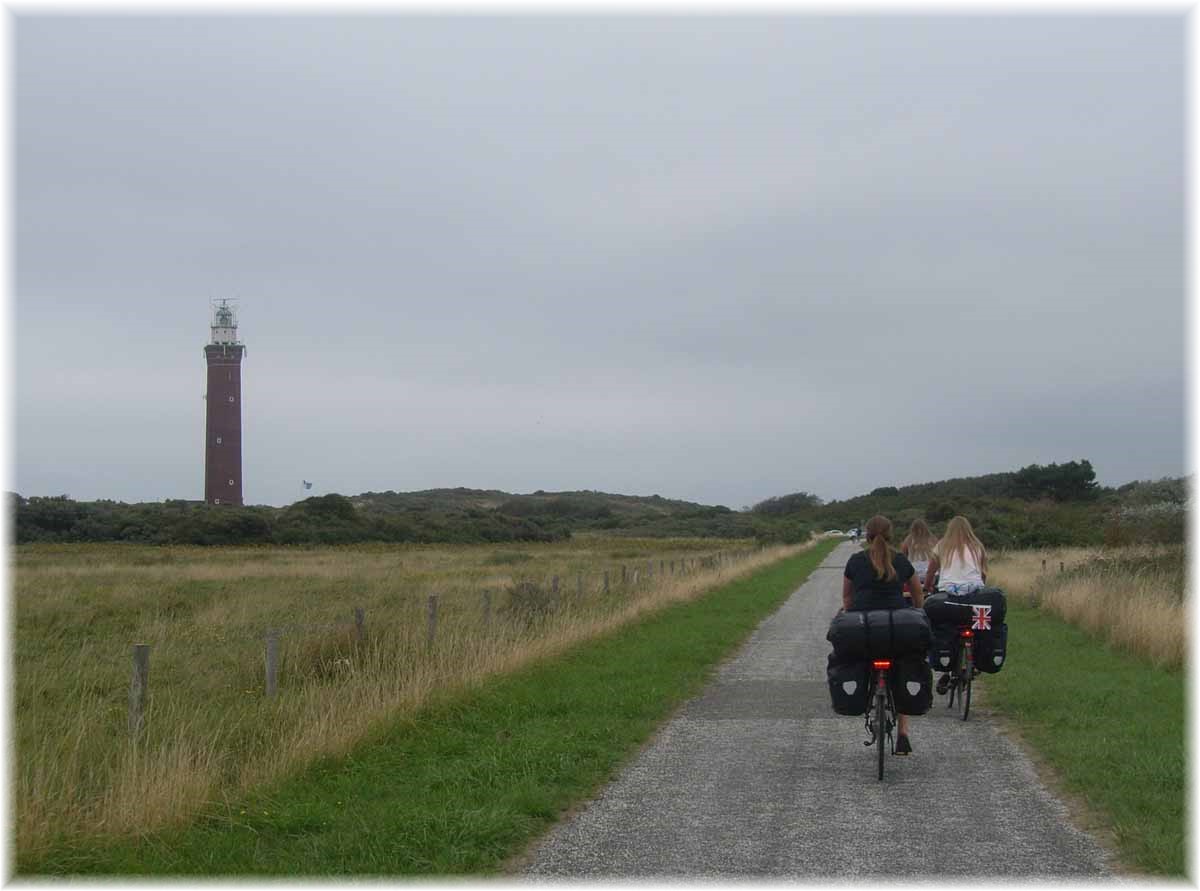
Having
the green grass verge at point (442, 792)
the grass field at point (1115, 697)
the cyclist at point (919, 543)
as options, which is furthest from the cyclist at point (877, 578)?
the cyclist at point (919, 543)

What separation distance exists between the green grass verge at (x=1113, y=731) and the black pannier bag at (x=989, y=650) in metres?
0.55

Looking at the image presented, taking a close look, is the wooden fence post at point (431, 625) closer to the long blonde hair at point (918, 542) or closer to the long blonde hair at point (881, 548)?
the long blonde hair at point (918, 542)

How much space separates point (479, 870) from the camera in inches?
239

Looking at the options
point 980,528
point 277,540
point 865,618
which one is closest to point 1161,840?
point 865,618

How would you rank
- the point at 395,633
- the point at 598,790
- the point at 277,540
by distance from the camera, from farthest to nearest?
the point at 277,540 < the point at 395,633 < the point at 598,790

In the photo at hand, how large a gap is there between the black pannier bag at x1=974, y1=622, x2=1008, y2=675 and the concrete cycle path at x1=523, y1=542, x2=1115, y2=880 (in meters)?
0.54

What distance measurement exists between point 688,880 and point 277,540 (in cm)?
7727

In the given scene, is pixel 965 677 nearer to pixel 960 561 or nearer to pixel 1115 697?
pixel 960 561

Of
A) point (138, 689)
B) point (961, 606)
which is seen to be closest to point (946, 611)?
point (961, 606)

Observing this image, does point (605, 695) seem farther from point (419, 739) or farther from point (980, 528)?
point (980, 528)

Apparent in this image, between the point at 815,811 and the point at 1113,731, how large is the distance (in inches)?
147

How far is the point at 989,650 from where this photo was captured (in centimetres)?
1069

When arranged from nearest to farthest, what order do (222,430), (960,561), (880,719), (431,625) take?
(880,719) → (960,561) → (431,625) → (222,430)

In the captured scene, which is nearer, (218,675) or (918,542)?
(918,542)
